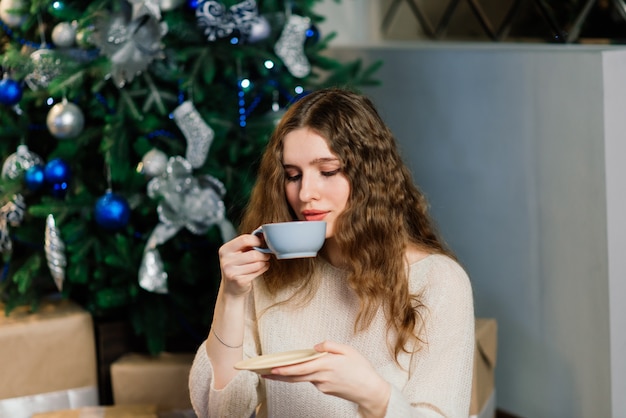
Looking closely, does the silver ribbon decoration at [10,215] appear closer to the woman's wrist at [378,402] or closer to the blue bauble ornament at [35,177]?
the blue bauble ornament at [35,177]

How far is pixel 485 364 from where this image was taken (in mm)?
2619

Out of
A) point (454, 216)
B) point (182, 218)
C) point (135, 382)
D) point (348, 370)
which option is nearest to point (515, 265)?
point (454, 216)

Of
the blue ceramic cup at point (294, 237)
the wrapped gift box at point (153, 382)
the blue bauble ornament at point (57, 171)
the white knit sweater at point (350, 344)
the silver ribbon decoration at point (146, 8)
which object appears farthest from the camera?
the wrapped gift box at point (153, 382)

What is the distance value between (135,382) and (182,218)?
20.9 inches

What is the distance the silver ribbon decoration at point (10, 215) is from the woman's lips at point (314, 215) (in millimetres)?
1336

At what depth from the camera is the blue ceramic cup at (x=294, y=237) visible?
148 cm

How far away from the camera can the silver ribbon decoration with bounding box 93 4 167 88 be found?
98.0 inches

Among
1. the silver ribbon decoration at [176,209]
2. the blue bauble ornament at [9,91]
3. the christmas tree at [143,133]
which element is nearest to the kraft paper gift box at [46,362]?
the christmas tree at [143,133]

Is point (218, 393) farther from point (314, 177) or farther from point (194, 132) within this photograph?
point (194, 132)

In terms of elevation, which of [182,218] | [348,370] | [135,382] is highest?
[182,218]

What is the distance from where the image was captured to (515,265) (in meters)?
2.69

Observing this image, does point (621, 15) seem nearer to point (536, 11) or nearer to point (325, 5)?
point (536, 11)

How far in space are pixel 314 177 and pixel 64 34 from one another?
3.98ft

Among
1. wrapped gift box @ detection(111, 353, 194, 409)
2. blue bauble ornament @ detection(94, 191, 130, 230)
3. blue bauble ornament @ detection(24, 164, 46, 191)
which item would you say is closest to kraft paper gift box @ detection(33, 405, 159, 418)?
wrapped gift box @ detection(111, 353, 194, 409)
